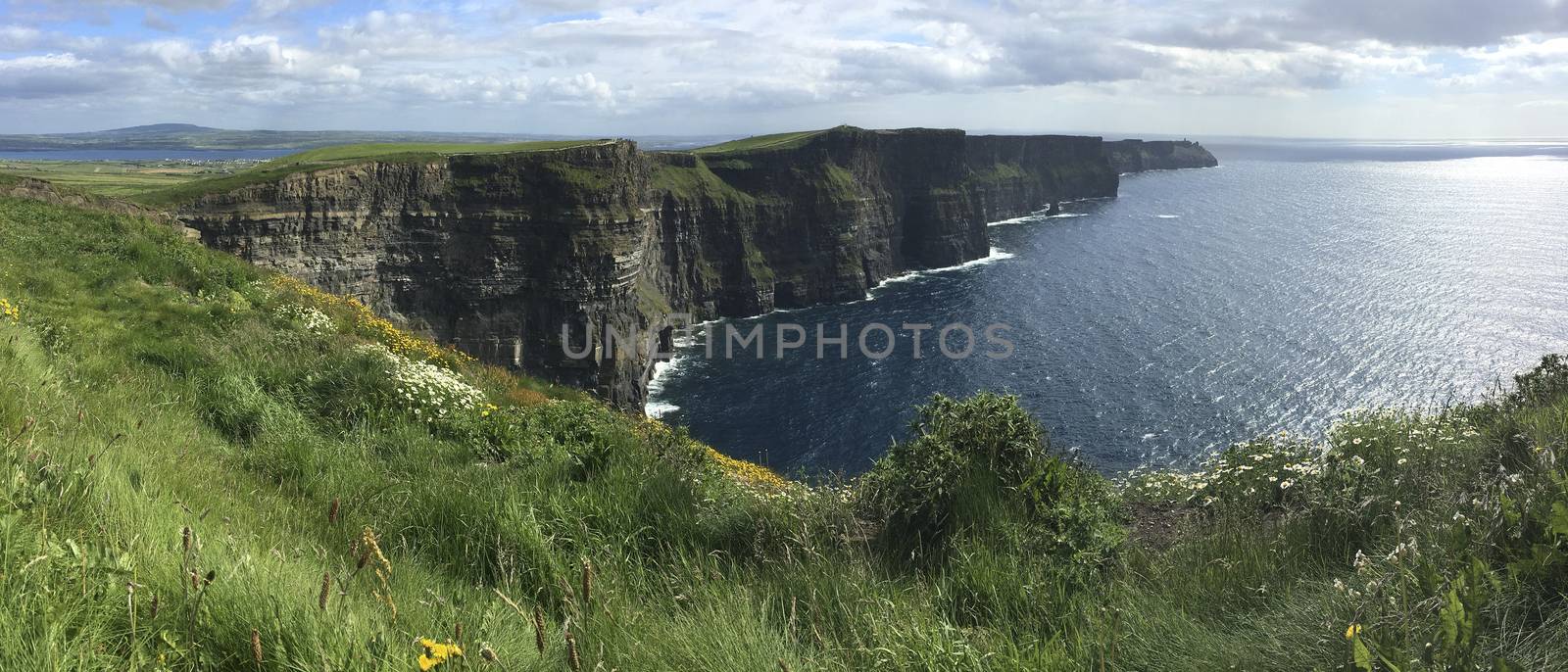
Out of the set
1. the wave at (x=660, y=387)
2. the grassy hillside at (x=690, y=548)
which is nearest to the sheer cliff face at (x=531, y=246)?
the wave at (x=660, y=387)

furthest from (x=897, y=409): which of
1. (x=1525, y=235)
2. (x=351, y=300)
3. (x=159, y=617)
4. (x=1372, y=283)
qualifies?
(x=1525, y=235)

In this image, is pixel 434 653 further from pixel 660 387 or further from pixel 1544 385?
pixel 660 387

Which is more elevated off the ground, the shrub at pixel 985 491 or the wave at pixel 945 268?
the shrub at pixel 985 491

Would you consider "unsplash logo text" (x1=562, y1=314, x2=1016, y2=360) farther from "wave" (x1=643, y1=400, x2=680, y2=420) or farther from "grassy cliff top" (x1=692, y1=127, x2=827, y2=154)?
"grassy cliff top" (x1=692, y1=127, x2=827, y2=154)

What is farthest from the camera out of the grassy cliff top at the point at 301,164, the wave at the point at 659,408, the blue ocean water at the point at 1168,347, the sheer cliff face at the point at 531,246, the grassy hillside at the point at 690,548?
the wave at the point at 659,408

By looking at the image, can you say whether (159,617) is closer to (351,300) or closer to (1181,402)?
(351,300)

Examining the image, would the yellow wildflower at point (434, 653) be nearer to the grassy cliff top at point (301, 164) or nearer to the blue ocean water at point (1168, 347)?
the blue ocean water at point (1168, 347)

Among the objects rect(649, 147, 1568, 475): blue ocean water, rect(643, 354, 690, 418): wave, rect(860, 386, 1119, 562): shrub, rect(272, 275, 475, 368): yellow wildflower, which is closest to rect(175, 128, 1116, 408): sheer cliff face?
rect(643, 354, 690, 418): wave

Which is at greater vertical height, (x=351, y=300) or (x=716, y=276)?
(x=351, y=300)
